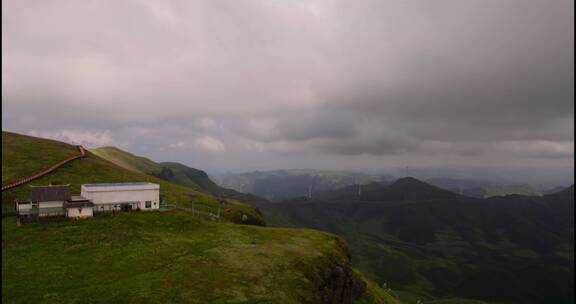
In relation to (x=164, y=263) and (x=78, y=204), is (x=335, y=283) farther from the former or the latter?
(x=78, y=204)

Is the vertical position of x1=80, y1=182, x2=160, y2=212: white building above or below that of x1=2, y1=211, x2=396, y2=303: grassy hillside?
above

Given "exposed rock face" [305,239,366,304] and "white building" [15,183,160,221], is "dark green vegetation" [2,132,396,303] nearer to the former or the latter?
"exposed rock face" [305,239,366,304]

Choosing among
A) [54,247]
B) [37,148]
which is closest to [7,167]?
[37,148]

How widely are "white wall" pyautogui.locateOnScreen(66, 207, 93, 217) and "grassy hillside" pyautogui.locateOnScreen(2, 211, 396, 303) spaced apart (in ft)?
12.8

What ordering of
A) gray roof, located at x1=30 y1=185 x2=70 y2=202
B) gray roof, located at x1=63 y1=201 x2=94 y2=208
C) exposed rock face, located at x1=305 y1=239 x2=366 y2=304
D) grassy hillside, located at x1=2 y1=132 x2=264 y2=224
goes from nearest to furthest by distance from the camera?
exposed rock face, located at x1=305 y1=239 x2=366 y2=304, gray roof, located at x1=30 y1=185 x2=70 y2=202, gray roof, located at x1=63 y1=201 x2=94 y2=208, grassy hillside, located at x1=2 y1=132 x2=264 y2=224

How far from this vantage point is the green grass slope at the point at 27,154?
117 m

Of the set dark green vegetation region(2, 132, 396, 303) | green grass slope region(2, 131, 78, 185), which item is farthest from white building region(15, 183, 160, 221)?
green grass slope region(2, 131, 78, 185)

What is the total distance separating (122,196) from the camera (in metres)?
92.4

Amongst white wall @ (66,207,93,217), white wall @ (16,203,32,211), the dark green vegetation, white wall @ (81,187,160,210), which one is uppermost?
white wall @ (81,187,160,210)

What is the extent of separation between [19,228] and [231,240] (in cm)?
4672

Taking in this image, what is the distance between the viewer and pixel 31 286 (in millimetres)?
47969

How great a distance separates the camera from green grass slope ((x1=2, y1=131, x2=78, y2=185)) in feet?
384

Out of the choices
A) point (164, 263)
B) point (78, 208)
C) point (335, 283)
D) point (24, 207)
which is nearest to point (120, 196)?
point (78, 208)

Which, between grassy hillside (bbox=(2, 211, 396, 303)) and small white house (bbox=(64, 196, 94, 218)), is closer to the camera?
grassy hillside (bbox=(2, 211, 396, 303))
